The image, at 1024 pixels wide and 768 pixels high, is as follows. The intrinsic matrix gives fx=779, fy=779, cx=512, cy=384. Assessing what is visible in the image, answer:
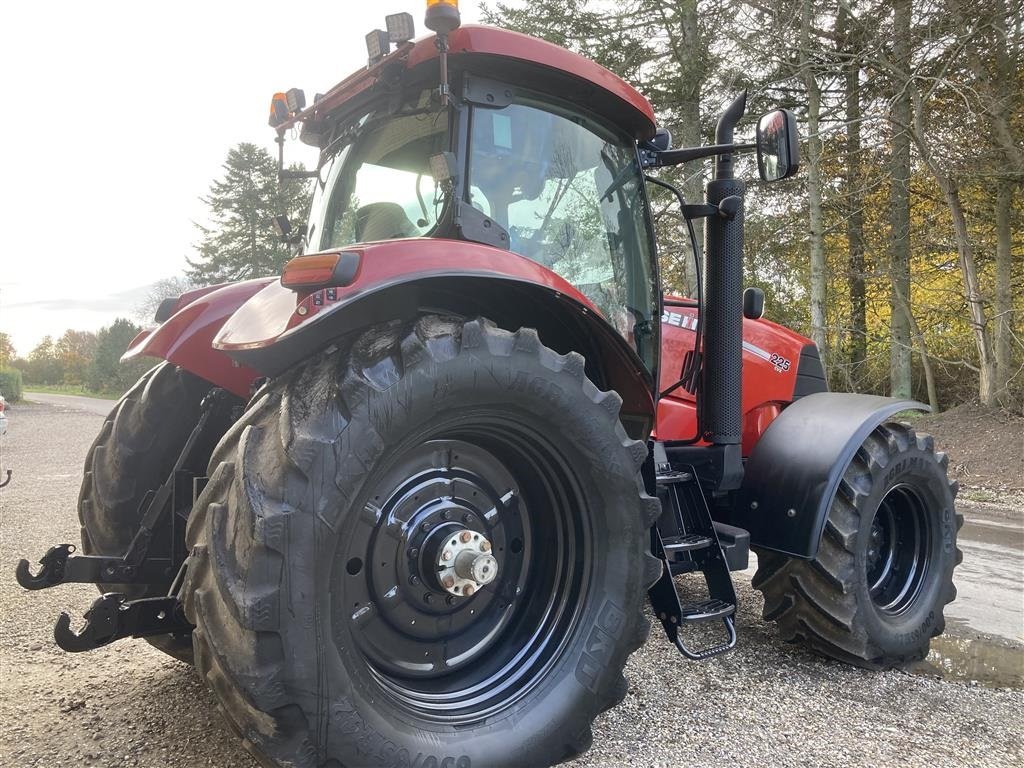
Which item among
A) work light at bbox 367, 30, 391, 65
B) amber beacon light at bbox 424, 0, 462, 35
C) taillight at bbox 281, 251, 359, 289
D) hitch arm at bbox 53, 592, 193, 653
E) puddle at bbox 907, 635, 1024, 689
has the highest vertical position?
work light at bbox 367, 30, 391, 65

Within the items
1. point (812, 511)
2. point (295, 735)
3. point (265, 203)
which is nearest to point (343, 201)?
point (295, 735)

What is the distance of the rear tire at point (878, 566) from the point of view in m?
3.40

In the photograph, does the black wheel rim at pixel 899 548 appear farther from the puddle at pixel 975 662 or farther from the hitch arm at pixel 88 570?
the hitch arm at pixel 88 570

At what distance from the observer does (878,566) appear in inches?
153

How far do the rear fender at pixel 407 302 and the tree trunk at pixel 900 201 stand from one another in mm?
10154

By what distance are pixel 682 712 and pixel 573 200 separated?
6.48ft

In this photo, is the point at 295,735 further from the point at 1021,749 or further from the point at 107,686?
the point at 1021,749

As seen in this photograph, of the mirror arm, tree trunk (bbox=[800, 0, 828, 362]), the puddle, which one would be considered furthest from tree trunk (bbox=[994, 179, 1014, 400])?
the mirror arm

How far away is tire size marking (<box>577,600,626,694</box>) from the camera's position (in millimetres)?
2414

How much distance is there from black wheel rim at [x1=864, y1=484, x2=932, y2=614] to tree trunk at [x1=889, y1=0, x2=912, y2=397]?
8682 mm

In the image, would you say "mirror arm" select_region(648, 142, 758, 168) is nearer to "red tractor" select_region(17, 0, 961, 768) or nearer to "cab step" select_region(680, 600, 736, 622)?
"red tractor" select_region(17, 0, 961, 768)

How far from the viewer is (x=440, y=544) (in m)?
2.28

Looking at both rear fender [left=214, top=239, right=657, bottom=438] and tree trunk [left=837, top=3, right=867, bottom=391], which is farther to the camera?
tree trunk [left=837, top=3, right=867, bottom=391]

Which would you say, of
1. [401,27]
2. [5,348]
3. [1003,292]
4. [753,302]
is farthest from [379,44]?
[5,348]
